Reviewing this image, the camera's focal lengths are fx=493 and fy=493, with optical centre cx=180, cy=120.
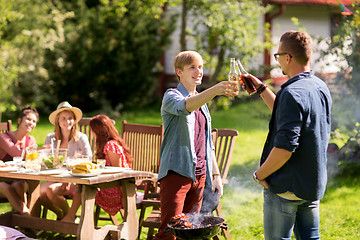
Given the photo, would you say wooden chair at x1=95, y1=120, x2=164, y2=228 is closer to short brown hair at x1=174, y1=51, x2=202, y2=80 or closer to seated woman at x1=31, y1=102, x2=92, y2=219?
seated woman at x1=31, y1=102, x2=92, y2=219

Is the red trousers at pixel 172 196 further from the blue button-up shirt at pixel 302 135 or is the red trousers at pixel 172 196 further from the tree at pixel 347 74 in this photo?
the tree at pixel 347 74

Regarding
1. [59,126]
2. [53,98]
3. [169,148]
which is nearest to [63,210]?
[59,126]

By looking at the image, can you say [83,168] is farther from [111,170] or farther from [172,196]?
[172,196]

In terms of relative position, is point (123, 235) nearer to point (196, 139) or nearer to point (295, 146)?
point (196, 139)

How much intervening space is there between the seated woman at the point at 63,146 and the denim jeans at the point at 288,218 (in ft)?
8.46

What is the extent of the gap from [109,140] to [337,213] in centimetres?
283

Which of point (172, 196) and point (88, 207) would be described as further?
point (88, 207)

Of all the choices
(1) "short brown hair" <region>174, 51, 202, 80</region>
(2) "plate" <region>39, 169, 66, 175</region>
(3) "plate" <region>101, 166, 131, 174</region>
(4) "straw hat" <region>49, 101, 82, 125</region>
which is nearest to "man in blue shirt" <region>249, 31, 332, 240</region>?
(1) "short brown hair" <region>174, 51, 202, 80</region>

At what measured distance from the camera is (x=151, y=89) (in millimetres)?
14578

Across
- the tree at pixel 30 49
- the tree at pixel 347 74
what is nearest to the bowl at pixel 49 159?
the tree at pixel 347 74

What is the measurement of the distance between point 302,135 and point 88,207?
219 cm

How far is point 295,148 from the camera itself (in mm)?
2586

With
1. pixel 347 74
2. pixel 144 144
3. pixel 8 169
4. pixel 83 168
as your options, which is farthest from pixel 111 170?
pixel 347 74

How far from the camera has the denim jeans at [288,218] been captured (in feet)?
8.85
